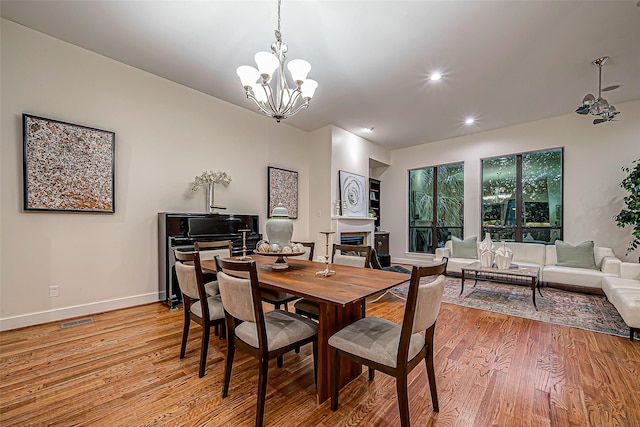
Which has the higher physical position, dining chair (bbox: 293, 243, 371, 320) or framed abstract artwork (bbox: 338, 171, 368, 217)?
framed abstract artwork (bbox: 338, 171, 368, 217)

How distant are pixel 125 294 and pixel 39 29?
2977 millimetres

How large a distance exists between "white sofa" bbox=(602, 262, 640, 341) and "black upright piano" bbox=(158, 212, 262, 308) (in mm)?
4237

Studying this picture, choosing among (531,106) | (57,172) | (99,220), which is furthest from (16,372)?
(531,106)

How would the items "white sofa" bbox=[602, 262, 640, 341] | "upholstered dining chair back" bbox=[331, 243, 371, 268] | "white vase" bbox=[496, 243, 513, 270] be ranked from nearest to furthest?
"upholstered dining chair back" bbox=[331, 243, 371, 268] → "white sofa" bbox=[602, 262, 640, 341] → "white vase" bbox=[496, 243, 513, 270]

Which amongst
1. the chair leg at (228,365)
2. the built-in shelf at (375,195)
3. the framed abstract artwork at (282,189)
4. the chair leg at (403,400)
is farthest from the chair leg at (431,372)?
the built-in shelf at (375,195)

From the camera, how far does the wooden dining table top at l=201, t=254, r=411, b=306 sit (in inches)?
60.3

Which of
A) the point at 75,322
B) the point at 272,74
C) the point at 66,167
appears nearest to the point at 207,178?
the point at 66,167

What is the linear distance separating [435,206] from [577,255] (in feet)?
9.52

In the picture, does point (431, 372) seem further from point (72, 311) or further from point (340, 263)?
point (72, 311)

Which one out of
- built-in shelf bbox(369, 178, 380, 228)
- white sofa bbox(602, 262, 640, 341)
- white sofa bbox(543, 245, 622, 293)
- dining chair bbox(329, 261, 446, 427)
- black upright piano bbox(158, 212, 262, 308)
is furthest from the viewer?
built-in shelf bbox(369, 178, 380, 228)

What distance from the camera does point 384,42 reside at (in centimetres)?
297

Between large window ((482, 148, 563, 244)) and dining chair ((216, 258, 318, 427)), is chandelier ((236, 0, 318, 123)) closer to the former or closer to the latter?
dining chair ((216, 258, 318, 427))

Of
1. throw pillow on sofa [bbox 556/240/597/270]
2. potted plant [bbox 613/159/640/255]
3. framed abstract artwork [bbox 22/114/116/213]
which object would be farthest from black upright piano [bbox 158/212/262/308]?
potted plant [bbox 613/159/640/255]

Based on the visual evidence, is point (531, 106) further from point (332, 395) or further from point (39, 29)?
point (39, 29)
